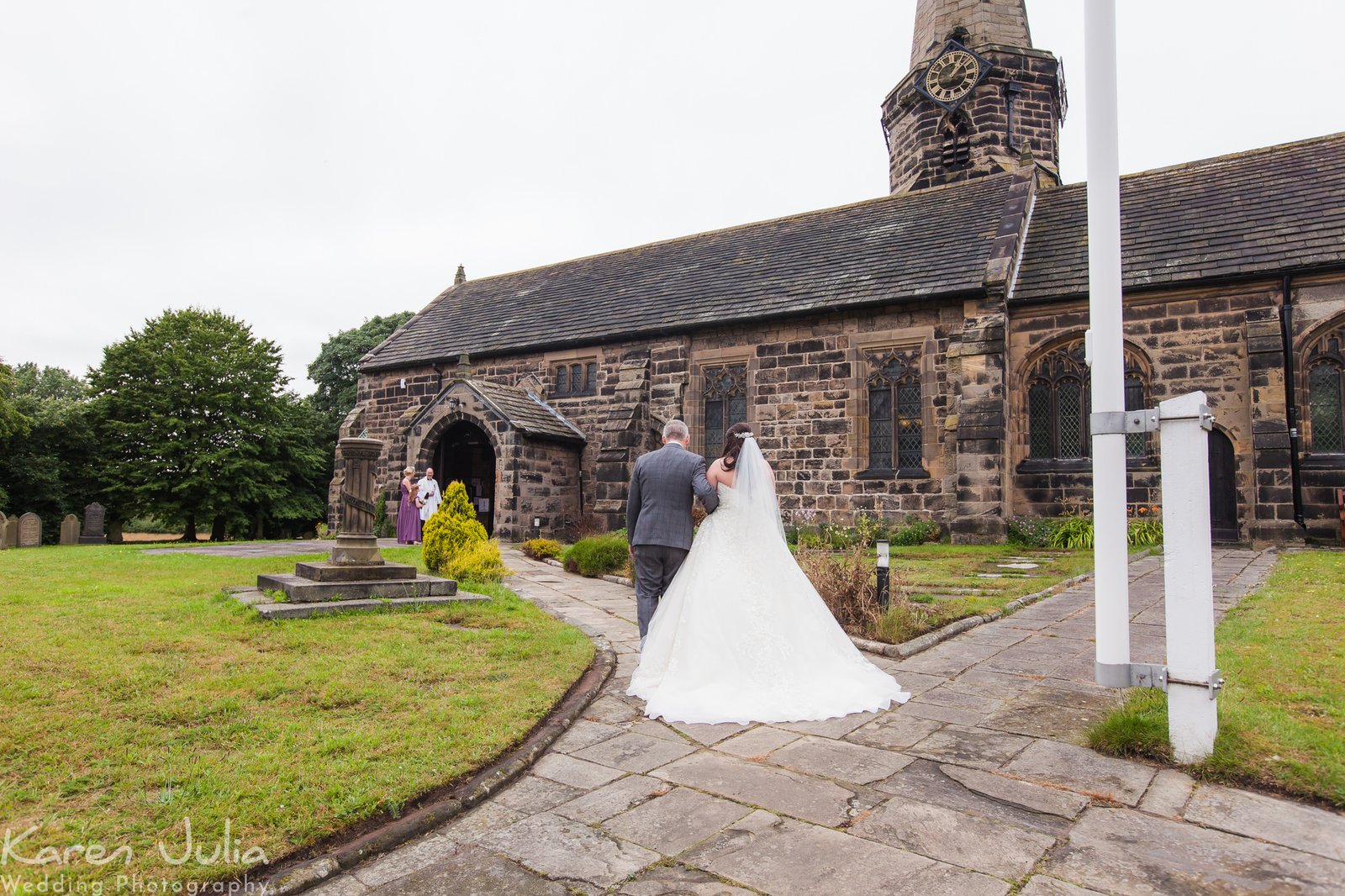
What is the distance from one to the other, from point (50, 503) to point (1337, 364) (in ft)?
136

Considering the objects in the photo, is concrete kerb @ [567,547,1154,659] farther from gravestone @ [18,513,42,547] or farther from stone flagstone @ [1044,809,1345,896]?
gravestone @ [18,513,42,547]

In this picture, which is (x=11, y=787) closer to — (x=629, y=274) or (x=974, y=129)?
(x=629, y=274)

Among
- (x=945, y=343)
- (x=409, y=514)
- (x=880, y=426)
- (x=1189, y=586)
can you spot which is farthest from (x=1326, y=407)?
(x=409, y=514)

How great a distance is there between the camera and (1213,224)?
14766mm

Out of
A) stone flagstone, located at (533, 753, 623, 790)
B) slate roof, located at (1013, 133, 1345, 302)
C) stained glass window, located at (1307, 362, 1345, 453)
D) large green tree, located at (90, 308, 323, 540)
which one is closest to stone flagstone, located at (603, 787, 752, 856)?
stone flagstone, located at (533, 753, 623, 790)

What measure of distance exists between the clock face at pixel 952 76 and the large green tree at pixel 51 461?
33.3m

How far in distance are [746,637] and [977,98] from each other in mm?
21040

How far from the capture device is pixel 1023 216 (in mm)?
16578

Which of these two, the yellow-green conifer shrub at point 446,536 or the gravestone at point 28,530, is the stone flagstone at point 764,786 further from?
the gravestone at point 28,530

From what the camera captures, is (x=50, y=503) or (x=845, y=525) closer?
(x=845, y=525)

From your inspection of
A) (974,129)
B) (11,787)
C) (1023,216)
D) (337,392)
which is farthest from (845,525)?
(337,392)

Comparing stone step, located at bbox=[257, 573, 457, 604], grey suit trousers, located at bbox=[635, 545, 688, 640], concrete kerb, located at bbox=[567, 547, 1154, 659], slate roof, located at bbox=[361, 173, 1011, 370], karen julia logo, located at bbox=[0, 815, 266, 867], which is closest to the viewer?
karen julia logo, located at bbox=[0, 815, 266, 867]

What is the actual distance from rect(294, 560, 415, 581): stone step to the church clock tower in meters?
19.2

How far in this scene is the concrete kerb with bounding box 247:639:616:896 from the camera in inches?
110
